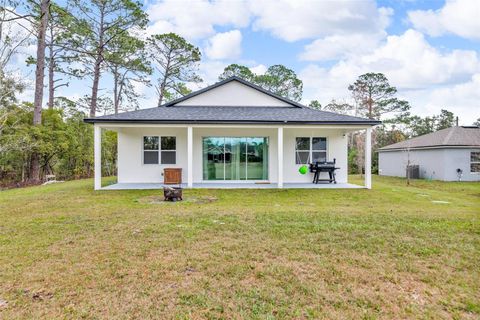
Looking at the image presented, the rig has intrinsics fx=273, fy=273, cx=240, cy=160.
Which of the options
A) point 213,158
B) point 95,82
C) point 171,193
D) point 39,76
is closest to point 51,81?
point 95,82

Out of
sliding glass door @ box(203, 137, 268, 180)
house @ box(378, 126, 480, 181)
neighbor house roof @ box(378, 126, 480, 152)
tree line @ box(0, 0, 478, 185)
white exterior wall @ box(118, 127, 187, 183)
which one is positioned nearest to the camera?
white exterior wall @ box(118, 127, 187, 183)

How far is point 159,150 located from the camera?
41.1 feet

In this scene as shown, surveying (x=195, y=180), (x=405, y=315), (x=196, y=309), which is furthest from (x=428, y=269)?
(x=195, y=180)

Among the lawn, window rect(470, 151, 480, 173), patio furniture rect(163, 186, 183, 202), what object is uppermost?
window rect(470, 151, 480, 173)

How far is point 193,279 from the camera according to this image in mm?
3152

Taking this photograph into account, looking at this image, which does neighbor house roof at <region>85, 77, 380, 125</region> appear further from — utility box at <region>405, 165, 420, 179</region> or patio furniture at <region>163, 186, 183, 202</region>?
Result: utility box at <region>405, 165, 420, 179</region>

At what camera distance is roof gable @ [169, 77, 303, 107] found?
45.9 ft

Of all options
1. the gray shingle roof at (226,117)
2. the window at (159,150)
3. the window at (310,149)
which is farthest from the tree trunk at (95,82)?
the window at (310,149)

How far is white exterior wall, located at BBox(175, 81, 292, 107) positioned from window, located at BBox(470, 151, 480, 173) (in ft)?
42.3

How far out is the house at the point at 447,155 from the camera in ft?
56.2

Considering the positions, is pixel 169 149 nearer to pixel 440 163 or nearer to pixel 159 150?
pixel 159 150

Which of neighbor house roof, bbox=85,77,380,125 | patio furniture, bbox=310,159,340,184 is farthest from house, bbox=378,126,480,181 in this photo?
neighbor house roof, bbox=85,77,380,125

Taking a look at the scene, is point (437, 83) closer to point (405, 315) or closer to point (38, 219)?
point (405, 315)

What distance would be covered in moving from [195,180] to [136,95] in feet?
48.7
